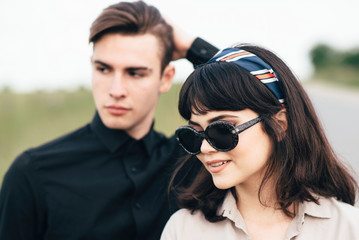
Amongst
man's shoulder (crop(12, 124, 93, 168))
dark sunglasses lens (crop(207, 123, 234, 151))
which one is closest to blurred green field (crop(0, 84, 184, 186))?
man's shoulder (crop(12, 124, 93, 168))

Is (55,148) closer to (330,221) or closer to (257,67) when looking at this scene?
(257,67)

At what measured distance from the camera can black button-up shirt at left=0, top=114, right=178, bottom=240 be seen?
10.3ft

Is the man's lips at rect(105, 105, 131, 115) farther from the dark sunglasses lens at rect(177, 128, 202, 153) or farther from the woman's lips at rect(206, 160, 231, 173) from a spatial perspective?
the woman's lips at rect(206, 160, 231, 173)

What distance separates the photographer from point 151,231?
10.7 ft

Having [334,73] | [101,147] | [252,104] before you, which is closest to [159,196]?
[101,147]

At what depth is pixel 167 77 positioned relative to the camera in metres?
3.90

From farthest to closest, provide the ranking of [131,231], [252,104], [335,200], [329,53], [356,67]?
[329,53] < [356,67] < [131,231] < [335,200] < [252,104]

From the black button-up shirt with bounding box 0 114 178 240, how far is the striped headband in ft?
4.14

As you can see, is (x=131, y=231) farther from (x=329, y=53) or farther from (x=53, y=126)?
(x=329, y=53)

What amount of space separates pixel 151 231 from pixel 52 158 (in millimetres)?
954

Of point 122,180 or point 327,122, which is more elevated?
point 122,180

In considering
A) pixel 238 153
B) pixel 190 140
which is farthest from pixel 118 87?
pixel 238 153

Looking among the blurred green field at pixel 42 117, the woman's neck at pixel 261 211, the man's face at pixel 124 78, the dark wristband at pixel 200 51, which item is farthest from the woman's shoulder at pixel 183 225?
the blurred green field at pixel 42 117

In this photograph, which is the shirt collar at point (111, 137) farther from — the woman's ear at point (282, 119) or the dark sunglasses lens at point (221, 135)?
the woman's ear at point (282, 119)
